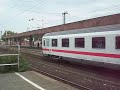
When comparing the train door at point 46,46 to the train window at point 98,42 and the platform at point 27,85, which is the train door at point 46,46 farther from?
the platform at point 27,85

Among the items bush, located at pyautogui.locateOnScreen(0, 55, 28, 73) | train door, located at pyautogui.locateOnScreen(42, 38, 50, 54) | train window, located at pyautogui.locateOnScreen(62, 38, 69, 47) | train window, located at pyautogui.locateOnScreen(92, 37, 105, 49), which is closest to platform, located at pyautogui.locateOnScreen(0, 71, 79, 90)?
bush, located at pyautogui.locateOnScreen(0, 55, 28, 73)

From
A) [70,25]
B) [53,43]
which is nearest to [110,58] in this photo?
[53,43]

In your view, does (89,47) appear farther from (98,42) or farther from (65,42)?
(65,42)

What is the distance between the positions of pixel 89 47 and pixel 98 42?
1.24 meters

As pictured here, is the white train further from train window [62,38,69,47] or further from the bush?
the bush

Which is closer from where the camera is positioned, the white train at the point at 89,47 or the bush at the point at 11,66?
the bush at the point at 11,66

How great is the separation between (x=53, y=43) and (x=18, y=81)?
1299cm

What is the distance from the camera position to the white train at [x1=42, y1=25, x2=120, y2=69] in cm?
1451

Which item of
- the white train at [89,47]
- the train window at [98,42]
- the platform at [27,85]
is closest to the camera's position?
the platform at [27,85]

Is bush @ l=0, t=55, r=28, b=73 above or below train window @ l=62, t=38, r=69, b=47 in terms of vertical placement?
below

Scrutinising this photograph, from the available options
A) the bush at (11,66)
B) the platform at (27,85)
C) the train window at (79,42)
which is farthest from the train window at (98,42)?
the platform at (27,85)

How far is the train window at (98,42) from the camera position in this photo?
1555cm

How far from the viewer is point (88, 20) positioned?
1172 inches

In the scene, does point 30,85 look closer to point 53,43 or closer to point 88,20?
point 53,43
